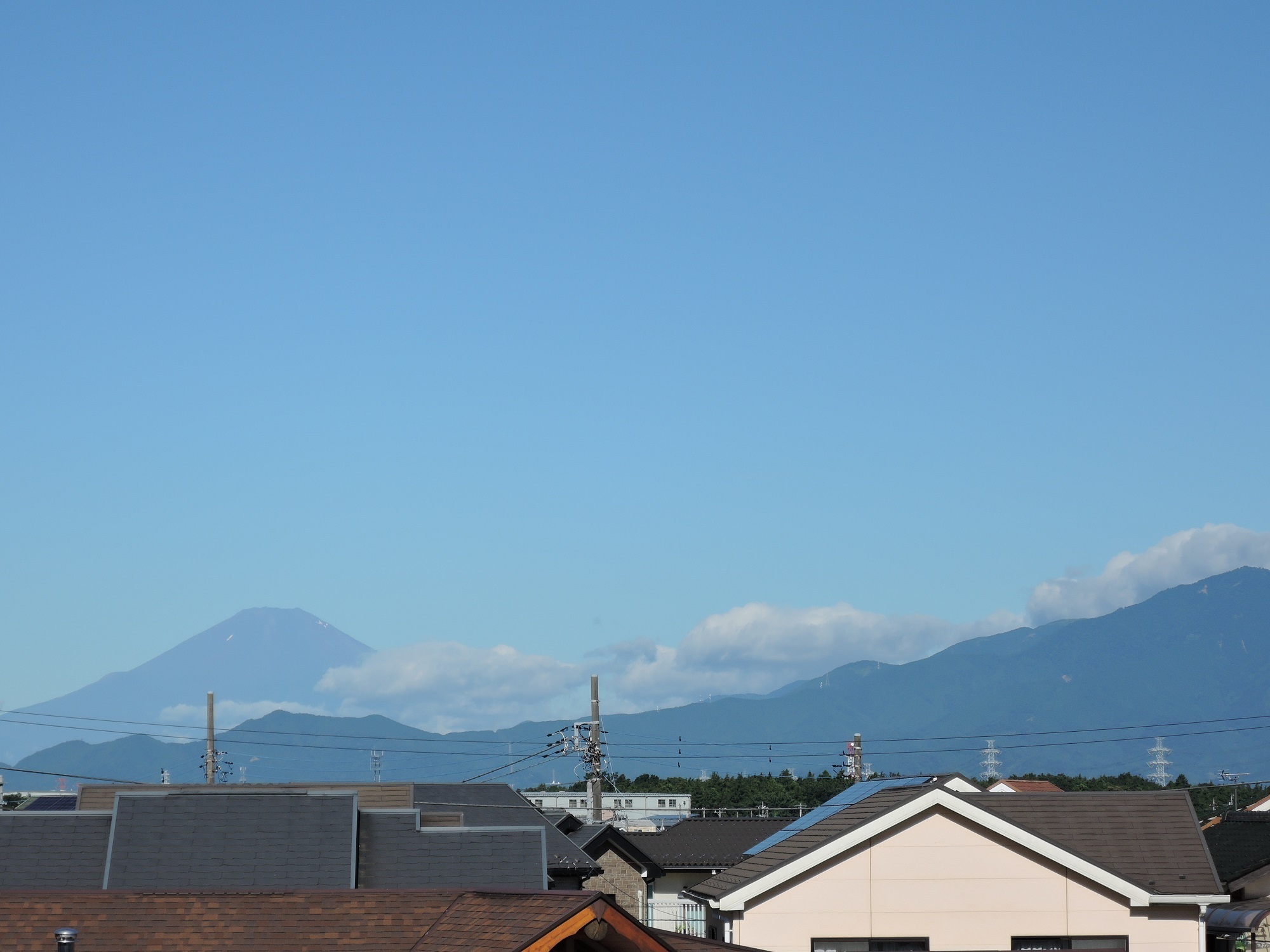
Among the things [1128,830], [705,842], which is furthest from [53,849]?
[705,842]

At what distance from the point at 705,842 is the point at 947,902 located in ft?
146

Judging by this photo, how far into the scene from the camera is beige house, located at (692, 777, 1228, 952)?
27906mm

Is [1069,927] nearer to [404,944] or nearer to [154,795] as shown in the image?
[404,944]

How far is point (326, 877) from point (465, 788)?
20.8 m

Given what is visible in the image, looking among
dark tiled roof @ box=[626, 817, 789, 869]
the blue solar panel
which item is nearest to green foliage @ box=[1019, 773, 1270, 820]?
dark tiled roof @ box=[626, 817, 789, 869]

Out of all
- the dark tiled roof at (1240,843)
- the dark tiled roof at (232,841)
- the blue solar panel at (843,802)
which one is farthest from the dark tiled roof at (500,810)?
the dark tiled roof at (1240,843)

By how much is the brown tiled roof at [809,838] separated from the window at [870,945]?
1.73m

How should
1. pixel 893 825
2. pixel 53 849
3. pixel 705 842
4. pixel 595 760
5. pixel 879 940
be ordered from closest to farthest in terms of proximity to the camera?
pixel 879 940, pixel 893 825, pixel 53 849, pixel 595 760, pixel 705 842

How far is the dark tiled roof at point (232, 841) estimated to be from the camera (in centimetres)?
2950

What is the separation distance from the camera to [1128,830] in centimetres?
2972

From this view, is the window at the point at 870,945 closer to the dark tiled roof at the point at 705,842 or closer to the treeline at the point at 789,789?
the dark tiled roof at the point at 705,842

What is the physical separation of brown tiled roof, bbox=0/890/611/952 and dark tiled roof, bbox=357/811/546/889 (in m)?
10.9

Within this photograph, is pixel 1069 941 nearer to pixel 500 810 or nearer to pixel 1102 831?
pixel 1102 831

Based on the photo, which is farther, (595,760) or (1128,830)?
(595,760)
